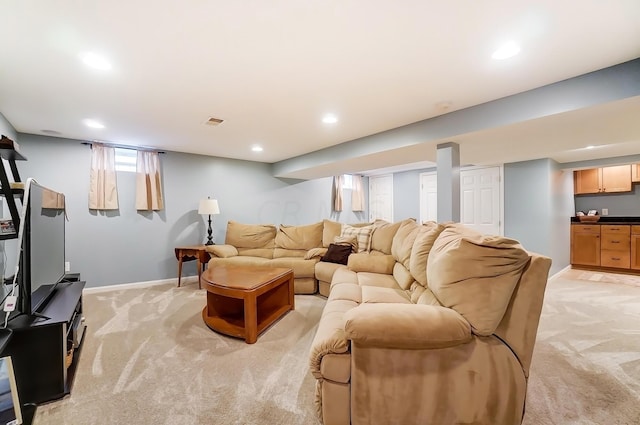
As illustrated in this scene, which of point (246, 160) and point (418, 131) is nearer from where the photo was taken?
point (418, 131)

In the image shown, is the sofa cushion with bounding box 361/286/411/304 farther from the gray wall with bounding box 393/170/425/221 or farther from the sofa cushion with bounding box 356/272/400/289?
the gray wall with bounding box 393/170/425/221

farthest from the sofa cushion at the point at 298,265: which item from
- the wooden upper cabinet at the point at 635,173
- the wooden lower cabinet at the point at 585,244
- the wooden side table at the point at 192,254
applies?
the wooden upper cabinet at the point at 635,173

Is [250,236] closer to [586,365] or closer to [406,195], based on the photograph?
[406,195]

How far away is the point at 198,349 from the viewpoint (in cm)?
226

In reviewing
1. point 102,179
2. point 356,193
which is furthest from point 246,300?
point 356,193

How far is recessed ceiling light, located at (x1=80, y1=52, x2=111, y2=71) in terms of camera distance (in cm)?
186

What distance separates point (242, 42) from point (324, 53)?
539 mm

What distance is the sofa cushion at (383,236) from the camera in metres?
3.39

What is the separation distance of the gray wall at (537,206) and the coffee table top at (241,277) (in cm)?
413

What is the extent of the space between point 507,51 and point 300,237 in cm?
343

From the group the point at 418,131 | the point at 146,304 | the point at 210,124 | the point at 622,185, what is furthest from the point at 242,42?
the point at 622,185

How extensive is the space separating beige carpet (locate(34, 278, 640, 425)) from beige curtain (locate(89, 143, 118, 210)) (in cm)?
167

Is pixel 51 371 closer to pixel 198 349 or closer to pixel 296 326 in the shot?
pixel 198 349

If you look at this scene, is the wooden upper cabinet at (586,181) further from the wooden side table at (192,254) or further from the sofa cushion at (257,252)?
the wooden side table at (192,254)
